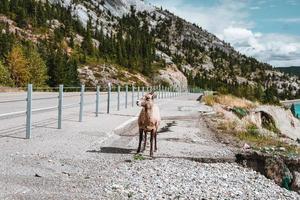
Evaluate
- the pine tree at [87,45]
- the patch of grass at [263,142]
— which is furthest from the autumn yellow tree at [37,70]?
the patch of grass at [263,142]

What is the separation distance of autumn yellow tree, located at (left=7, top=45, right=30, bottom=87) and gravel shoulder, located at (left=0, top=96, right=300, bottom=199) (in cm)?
7356

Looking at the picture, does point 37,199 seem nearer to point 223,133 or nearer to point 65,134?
point 65,134

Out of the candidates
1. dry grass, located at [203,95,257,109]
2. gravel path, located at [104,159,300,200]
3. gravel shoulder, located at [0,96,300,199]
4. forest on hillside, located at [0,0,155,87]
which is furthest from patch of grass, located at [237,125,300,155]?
forest on hillside, located at [0,0,155,87]

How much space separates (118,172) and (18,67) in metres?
79.1

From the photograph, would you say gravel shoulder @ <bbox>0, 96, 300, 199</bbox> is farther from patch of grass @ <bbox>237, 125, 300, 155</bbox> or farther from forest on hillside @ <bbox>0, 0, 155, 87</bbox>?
forest on hillside @ <bbox>0, 0, 155, 87</bbox>

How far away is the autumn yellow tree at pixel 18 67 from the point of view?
86.0 metres

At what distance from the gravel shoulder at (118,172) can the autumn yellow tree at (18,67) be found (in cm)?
7356

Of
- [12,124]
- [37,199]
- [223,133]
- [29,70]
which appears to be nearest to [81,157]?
[37,199]

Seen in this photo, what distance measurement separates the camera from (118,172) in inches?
388

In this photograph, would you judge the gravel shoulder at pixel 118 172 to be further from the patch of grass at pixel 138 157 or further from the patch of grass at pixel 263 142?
the patch of grass at pixel 263 142

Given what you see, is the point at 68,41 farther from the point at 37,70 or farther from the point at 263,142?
the point at 263,142

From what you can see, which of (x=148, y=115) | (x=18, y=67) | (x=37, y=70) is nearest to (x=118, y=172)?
(x=148, y=115)

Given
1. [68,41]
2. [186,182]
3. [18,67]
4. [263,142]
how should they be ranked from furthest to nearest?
[68,41] < [18,67] < [263,142] < [186,182]

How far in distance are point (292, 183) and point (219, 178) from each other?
2.55 m
